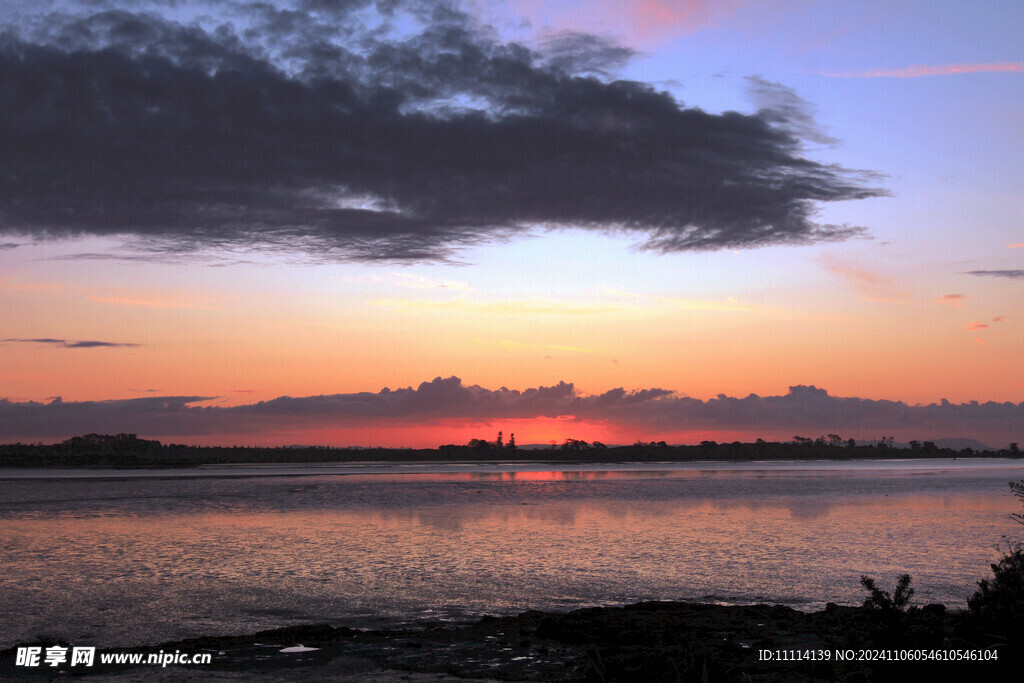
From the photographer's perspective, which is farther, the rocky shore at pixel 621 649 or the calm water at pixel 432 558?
the calm water at pixel 432 558

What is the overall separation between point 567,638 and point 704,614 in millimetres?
3025

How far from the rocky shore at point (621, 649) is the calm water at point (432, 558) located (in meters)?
1.70

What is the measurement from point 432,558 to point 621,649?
11.2 meters

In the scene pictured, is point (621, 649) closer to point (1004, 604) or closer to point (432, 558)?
point (1004, 604)

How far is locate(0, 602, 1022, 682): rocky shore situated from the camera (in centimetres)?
1068

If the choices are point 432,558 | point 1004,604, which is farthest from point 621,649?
point 432,558

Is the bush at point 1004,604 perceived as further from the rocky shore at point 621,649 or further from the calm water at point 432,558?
the calm water at point 432,558

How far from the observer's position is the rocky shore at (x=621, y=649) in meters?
10.7

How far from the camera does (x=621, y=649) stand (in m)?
12.6

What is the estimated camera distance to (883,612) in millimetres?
11422

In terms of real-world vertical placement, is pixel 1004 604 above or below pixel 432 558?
above

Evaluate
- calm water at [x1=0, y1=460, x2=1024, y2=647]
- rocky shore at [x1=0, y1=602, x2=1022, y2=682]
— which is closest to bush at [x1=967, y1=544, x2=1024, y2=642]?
rocky shore at [x1=0, y1=602, x2=1022, y2=682]

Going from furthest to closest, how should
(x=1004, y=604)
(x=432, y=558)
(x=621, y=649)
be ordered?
1. (x=432, y=558)
2. (x=621, y=649)
3. (x=1004, y=604)

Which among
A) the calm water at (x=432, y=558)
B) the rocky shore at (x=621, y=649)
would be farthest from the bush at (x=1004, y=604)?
the calm water at (x=432, y=558)
